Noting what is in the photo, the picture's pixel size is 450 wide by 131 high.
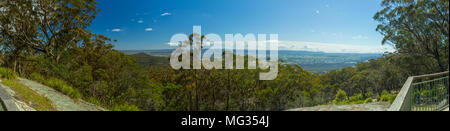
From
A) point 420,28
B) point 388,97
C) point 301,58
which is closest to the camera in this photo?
point 388,97

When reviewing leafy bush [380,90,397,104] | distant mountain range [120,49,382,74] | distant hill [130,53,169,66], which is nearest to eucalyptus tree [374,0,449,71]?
distant mountain range [120,49,382,74]

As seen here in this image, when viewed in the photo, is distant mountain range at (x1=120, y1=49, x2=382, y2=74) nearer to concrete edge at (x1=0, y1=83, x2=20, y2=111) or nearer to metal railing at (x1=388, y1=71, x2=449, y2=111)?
concrete edge at (x1=0, y1=83, x2=20, y2=111)

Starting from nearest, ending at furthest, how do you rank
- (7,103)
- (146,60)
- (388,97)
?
1. (7,103)
2. (388,97)
3. (146,60)

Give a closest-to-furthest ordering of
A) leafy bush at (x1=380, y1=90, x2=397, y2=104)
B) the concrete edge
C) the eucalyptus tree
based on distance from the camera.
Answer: the concrete edge
leafy bush at (x1=380, y1=90, x2=397, y2=104)
the eucalyptus tree

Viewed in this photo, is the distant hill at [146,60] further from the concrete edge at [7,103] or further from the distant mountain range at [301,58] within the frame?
the concrete edge at [7,103]

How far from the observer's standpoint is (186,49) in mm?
13016

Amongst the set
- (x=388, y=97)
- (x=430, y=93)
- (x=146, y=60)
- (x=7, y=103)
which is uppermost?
(x=146, y=60)

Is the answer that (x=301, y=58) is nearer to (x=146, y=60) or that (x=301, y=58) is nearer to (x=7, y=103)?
(x=146, y=60)

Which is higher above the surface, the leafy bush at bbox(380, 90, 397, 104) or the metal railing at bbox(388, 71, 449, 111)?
the metal railing at bbox(388, 71, 449, 111)

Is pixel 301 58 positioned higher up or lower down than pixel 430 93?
higher up

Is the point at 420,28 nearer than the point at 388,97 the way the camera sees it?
No

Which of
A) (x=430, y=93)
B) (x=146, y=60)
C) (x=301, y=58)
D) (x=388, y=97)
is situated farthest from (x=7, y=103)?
(x=301, y=58)
